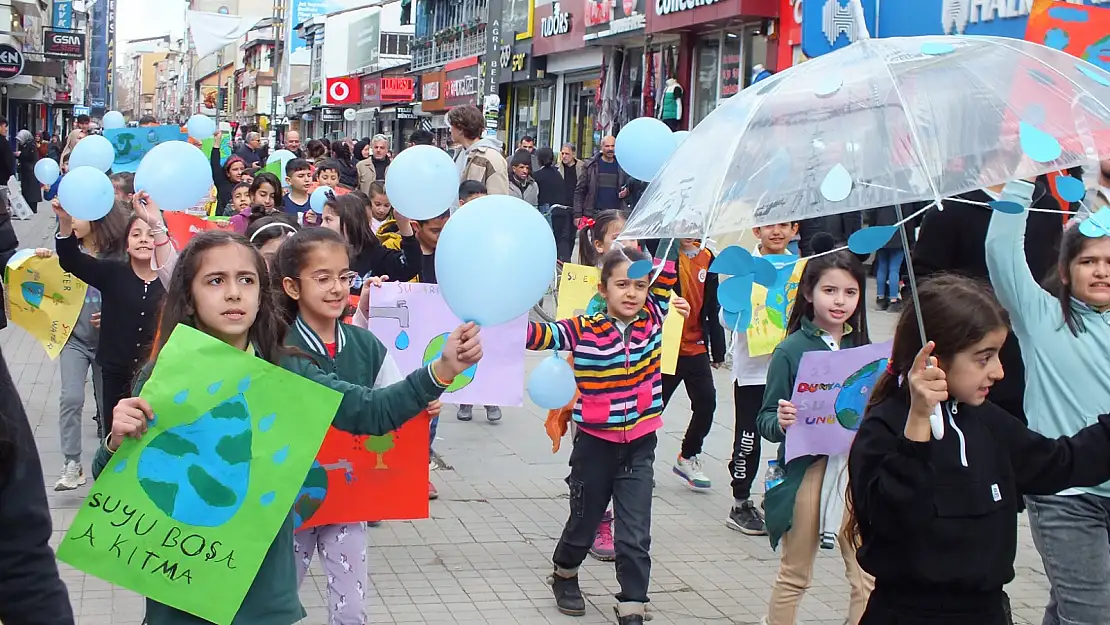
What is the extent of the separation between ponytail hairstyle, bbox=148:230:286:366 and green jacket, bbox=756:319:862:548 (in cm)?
195

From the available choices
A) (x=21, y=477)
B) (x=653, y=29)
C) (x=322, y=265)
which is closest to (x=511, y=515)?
(x=322, y=265)

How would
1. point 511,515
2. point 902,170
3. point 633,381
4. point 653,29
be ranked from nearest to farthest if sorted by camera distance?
point 902,170
point 633,381
point 511,515
point 653,29

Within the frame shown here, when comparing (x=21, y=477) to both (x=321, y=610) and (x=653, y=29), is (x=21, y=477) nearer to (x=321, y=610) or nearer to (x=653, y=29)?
(x=321, y=610)

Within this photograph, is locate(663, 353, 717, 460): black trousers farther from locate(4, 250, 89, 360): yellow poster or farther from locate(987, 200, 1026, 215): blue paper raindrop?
locate(987, 200, 1026, 215): blue paper raindrop

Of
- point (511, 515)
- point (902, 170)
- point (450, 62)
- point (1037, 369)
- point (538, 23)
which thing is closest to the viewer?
point (902, 170)

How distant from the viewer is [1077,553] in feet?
12.2

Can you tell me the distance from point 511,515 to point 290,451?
144 inches

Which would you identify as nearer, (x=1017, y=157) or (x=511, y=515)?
(x=1017, y=157)

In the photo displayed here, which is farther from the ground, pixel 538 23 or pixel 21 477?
pixel 538 23

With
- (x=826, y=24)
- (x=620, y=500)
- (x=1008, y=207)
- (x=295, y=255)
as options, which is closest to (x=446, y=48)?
(x=826, y=24)

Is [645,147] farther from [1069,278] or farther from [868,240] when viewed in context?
[868,240]

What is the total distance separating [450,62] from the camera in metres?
38.2

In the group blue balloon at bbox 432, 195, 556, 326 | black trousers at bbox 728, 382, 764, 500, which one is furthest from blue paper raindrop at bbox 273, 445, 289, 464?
black trousers at bbox 728, 382, 764, 500

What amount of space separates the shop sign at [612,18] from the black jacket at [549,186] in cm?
586
